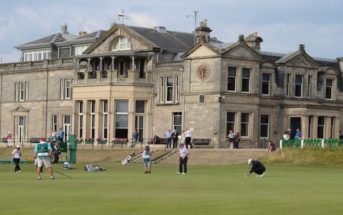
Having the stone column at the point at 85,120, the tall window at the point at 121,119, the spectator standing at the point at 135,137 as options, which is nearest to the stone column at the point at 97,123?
the stone column at the point at 85,120

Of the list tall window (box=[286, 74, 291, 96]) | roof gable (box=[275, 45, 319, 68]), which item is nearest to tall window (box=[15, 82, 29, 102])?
roof gable (box=[275, 45, 319, 68])

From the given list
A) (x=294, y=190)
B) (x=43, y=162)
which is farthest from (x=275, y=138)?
(x=294, y=190)

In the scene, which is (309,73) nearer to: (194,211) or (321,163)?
(321,163)

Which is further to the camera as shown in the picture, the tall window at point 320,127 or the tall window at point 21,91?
the tall window at point 21,91

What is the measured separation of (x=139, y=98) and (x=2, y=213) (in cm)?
5692

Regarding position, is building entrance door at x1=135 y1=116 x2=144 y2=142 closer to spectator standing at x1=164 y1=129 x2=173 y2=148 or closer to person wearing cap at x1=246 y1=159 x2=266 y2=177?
spectator standing at x1=164 y1=129 x2=173 y2=148

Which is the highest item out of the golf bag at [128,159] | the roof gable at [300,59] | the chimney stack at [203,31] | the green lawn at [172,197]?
the chimney stack at [203,31]

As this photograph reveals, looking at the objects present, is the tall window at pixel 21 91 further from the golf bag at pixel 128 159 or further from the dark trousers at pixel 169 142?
the golf bag at pixel 128 159

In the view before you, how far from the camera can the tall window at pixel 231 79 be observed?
75.6m

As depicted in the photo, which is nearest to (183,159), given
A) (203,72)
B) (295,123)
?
(203,72)

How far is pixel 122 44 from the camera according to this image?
275ft

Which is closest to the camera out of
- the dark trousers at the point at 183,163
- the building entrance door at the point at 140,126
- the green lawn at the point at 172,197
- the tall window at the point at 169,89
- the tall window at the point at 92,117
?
the green lawn at the point at 172,197

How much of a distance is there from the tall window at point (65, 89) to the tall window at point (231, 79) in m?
20.1

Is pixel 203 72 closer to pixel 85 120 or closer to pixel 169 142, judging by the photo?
pixel 169 142
